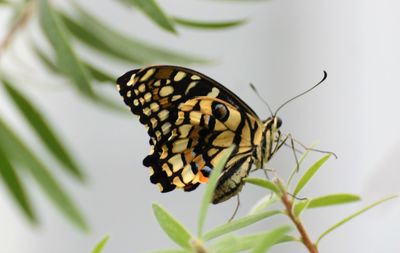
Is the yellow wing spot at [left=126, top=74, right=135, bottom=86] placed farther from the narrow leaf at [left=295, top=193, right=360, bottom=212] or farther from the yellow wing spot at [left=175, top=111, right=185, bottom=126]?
the narrow leaf at [left=295, top=193, right=360, bottom=212]

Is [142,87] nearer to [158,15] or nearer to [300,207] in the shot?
[158,15]

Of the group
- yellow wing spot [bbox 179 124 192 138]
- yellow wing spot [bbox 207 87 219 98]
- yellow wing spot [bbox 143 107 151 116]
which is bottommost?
yellow wing spot [bbox 179 124 192 138]

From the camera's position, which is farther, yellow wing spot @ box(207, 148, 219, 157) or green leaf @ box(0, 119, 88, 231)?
green leaf @ box(0, 119, 88, 231)

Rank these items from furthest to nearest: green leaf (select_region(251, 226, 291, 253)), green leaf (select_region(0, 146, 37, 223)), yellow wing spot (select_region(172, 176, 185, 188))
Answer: green leaf (select_region(0, 146, 37, 223)) → yellow wing spot (select_region(172, 176, 185, 188)) → green leaf (select_region(251, 226, 291, 253))

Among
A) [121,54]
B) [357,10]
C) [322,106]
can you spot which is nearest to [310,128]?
[322,106]

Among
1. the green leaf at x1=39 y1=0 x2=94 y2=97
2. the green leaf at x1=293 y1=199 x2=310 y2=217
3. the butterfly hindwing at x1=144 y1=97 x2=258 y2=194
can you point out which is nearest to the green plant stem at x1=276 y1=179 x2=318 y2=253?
the green leaf at x1=293 y1=199 x2=310 y2=217

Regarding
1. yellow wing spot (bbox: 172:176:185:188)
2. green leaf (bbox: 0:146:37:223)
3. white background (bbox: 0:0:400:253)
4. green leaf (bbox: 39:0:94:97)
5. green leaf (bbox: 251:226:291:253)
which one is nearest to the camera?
green leaf (bbox: 251:226:291:253)

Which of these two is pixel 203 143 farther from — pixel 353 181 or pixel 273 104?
pixel 273 104

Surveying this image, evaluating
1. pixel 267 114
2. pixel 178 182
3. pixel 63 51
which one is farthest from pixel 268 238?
pixel 267 114
